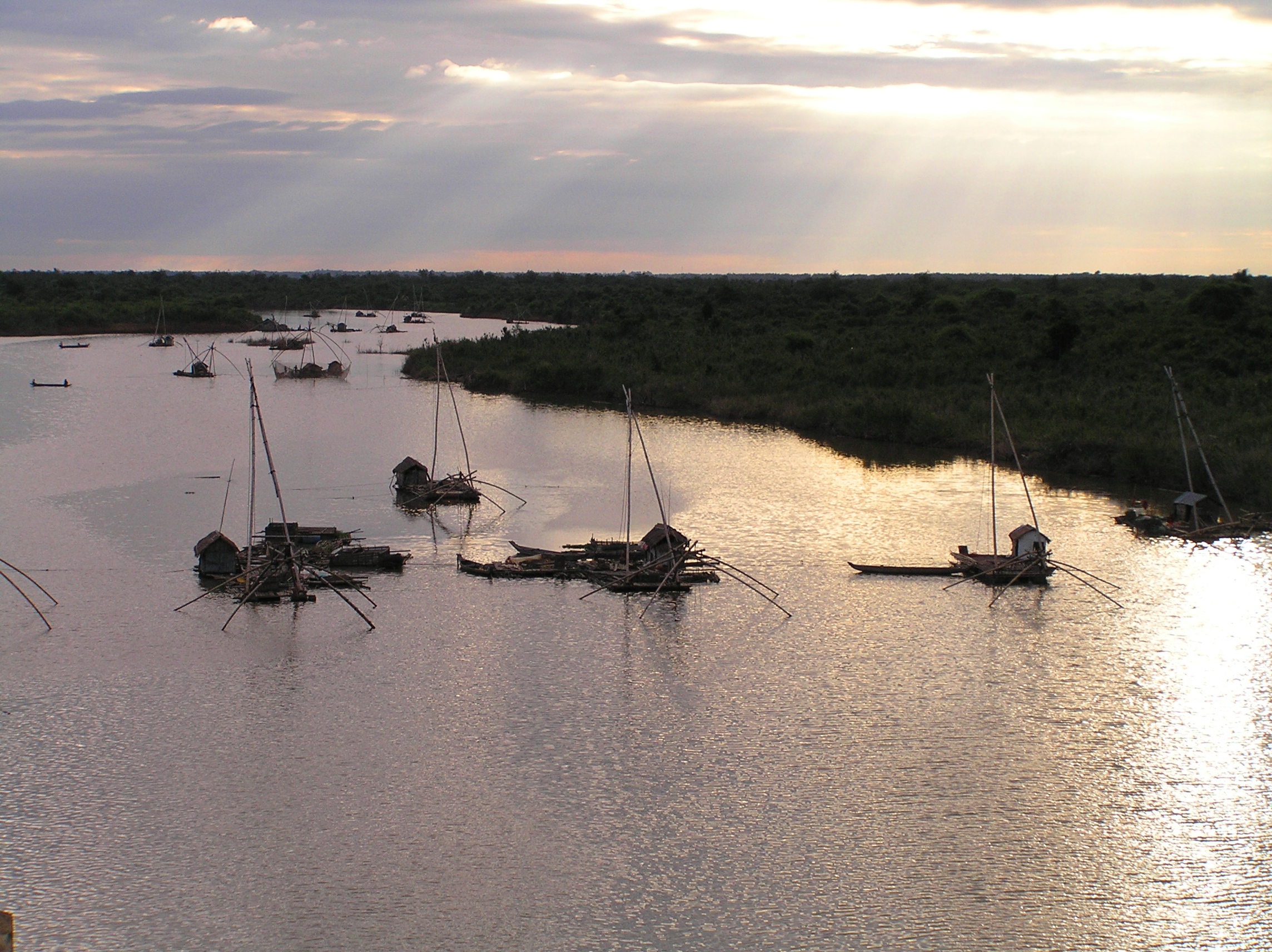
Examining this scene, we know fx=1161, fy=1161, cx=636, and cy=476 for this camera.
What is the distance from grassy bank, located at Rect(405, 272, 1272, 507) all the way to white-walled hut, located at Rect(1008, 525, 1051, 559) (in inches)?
273

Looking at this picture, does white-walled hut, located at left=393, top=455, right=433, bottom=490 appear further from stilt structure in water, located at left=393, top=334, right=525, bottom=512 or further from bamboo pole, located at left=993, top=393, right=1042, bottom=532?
bamboo pole, located at left=993, top=393, right=1042, bottom=532

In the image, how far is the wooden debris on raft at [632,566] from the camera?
57.6ft

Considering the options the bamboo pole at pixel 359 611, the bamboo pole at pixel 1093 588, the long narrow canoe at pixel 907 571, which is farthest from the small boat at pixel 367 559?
the bamboo pole at pixel 1093 588

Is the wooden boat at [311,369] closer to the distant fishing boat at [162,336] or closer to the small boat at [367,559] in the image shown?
the distant fishing boat at [162,336]

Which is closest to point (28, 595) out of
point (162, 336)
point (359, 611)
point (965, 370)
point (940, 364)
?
point (359, 611)

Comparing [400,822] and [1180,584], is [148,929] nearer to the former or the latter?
[400,822]

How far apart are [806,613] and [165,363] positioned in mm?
44274

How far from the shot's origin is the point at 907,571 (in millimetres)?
18500

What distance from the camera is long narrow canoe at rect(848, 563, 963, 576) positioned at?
1848cm

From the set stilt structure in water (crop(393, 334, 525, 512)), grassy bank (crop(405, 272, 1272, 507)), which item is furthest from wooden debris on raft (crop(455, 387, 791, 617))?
grassy bank (crop(405, 272, 1272, 507))

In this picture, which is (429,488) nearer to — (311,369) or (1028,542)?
(1028,542)

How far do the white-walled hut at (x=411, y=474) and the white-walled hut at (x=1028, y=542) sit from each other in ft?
38.8

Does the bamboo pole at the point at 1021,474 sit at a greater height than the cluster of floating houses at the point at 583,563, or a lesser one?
greater

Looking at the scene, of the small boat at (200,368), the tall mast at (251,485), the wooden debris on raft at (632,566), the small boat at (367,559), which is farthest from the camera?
the small boat at (200,368)
